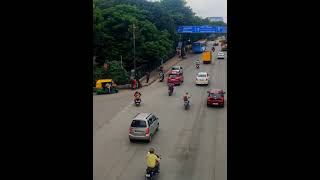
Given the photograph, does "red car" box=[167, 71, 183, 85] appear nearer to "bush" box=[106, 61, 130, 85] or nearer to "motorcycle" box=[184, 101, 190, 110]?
"bush" box=[106, 61, 130, 85]

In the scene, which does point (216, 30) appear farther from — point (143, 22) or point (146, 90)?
point (146, 90)

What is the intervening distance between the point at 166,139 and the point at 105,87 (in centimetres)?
1303

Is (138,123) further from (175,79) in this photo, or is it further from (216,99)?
(175,79)

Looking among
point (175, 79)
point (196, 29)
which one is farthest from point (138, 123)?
point (196, 29)

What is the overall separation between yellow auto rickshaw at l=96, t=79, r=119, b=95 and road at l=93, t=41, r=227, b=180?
86 cm

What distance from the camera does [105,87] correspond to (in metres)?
32.1

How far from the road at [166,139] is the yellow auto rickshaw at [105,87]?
2.81 feet

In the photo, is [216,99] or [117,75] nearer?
[216,99]
